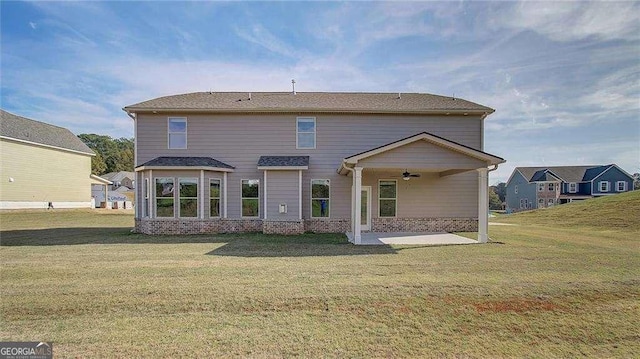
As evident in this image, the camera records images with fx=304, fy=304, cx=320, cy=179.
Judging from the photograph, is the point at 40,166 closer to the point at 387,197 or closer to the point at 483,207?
the point at 387,197

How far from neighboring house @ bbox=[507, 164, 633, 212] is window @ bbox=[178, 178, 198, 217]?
44693 millimetres

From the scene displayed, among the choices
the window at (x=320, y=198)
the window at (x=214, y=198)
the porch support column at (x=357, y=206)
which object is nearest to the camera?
the porch support column at (x=357, y=206)

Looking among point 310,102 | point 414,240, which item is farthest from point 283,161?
point 414,240

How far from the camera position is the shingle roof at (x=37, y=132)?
75.7 feet

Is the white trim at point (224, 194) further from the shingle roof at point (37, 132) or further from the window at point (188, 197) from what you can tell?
the shingle roof at point (37, 132)

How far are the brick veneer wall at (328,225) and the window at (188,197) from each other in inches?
199

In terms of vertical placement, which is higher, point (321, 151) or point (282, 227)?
point (321, 151)

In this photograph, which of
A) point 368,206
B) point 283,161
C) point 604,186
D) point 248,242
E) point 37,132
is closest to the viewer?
point 248,242

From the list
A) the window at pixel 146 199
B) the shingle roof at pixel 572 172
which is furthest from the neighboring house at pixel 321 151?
the shingle roof at pixel 572 172

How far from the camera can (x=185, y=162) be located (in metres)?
13.5

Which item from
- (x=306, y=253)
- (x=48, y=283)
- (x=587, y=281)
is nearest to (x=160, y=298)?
(x=48, y=283)

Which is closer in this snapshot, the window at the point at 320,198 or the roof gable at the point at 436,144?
the roof gable at the point at 436,144

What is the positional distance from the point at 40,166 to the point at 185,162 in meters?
19.9

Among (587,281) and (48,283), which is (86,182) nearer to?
(48,283)
